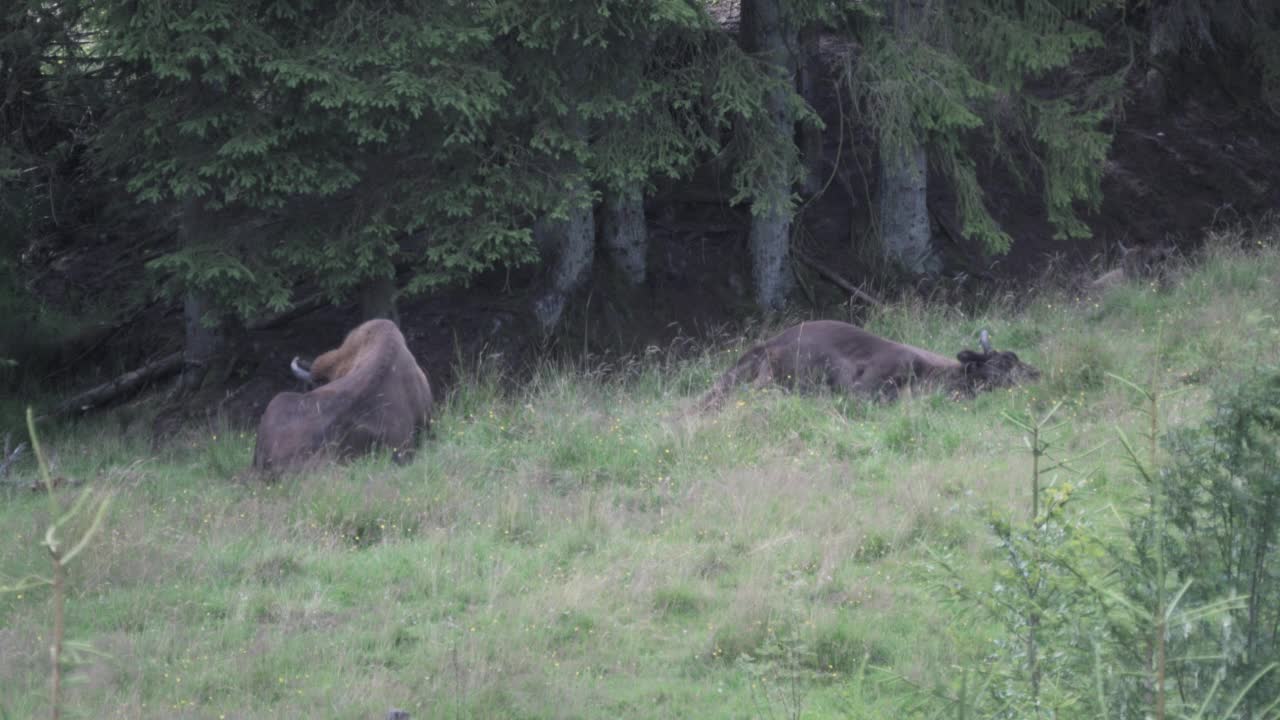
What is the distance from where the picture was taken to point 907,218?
58.2 feet

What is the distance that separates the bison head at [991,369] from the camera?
11.6 meters

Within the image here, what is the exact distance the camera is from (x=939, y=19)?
15969 mm

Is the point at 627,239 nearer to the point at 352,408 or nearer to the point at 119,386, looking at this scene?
the point at 119,386

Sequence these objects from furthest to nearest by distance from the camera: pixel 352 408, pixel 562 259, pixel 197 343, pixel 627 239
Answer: pixel 627 239 < pixel 562 259 < pixel 197 343 < pixel 352 408

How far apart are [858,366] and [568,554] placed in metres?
5.04

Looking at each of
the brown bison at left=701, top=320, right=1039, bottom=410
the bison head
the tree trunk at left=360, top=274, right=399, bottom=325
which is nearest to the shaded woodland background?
the tree trunk at left=360, top=274, right=399, bottom=325

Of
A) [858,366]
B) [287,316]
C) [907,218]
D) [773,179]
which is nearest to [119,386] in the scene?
[287,316]

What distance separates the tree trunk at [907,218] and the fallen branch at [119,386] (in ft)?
32.0

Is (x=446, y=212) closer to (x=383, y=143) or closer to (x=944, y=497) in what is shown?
(x=383, y=143)

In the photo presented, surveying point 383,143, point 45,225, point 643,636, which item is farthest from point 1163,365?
point 45,225

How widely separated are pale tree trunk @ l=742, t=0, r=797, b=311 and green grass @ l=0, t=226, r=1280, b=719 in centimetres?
419

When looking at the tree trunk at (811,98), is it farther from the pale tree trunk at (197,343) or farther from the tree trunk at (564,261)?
the pale tree trunk at (197,343)

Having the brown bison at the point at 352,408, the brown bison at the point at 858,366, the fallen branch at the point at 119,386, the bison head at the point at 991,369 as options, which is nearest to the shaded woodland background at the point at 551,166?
the fallen branch at the point at 119,386

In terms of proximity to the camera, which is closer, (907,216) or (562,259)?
(562,259)
